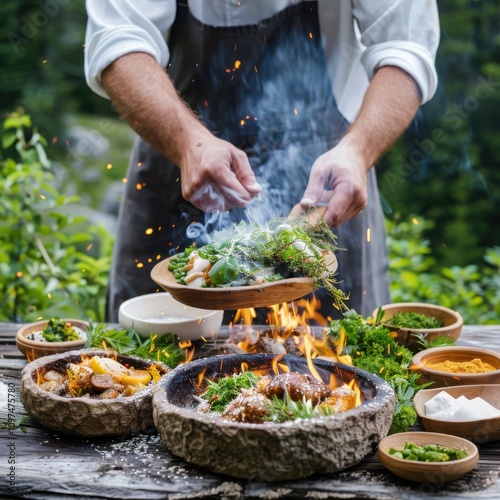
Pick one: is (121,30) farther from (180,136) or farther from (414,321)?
(414,321)

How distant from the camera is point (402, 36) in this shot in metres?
4.15

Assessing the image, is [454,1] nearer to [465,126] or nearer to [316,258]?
[465,126]

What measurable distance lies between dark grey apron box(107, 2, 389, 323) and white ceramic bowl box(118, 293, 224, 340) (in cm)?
47

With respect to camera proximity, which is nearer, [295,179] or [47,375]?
[47,375]

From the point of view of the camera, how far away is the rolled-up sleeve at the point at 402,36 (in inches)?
161

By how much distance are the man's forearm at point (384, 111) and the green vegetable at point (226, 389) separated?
1.43m

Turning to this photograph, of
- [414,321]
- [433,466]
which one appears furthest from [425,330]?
[433,466]

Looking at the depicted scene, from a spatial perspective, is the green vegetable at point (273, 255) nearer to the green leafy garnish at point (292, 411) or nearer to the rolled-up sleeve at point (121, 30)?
the green leafy garnish at point (292, 411)

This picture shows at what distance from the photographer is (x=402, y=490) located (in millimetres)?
2398

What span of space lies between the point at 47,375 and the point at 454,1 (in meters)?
5.58

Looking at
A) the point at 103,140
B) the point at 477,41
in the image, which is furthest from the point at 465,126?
the point at 103,140

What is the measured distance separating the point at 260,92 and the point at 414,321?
64.1 inches

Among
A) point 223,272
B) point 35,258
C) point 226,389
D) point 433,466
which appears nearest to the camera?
point 433,466

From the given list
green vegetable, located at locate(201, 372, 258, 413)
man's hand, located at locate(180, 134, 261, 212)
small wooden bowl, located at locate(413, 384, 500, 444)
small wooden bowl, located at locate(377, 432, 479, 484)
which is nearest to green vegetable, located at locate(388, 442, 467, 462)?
small wooden bowl, located at locate(377, 432, 479, 484)
